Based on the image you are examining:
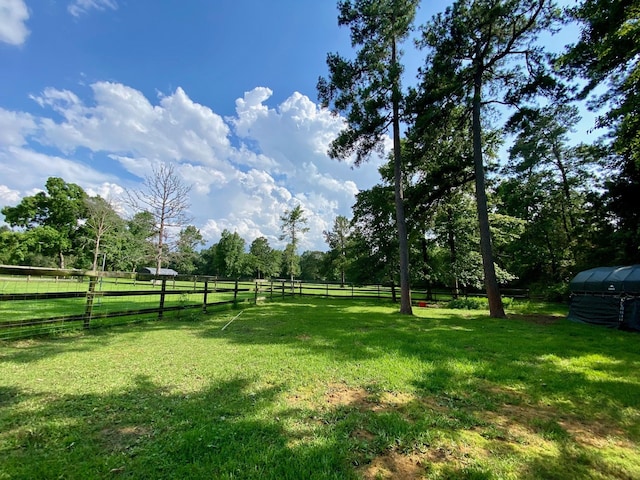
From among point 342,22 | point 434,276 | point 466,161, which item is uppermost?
point 342,22

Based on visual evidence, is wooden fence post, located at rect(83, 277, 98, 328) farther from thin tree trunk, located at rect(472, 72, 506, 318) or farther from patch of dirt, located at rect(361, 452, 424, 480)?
thin tree trunk, located at rect(472, 72, 506, 318)

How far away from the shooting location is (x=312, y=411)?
2867 millimetres

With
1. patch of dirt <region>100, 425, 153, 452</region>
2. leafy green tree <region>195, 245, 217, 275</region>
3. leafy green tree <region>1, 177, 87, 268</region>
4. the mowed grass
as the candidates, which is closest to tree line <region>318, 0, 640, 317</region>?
the mowed grass

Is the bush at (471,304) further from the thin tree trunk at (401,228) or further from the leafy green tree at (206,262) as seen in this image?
the leafy green tree at (206,262)

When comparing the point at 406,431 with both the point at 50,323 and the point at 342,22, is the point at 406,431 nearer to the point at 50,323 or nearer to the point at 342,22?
the point at 50,323

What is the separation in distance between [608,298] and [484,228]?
436cm

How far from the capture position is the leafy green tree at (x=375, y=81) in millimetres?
11430

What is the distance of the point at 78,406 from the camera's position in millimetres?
2836

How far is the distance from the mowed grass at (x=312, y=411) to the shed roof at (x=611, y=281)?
470 cm

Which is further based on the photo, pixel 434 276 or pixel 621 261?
pixel 434 276

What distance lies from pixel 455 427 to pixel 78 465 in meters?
3.08

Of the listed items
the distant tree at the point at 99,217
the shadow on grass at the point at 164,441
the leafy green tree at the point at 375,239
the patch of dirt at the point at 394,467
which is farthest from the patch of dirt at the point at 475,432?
the distant tree at the point at 99,217

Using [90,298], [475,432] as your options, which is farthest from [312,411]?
[90,298]

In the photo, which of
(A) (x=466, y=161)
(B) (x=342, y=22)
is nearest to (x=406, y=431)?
(A) (x=466, y=161)
